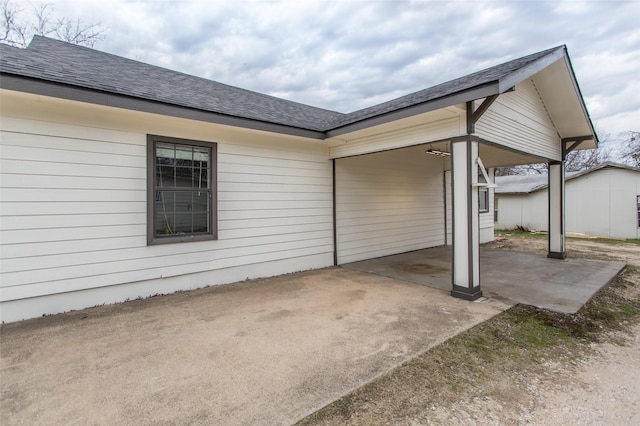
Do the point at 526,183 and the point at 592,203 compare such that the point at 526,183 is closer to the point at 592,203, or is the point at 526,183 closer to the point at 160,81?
the point at 592,203

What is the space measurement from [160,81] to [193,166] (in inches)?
69.9

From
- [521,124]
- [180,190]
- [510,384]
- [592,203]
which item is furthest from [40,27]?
[592,203]

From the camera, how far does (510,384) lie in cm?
231

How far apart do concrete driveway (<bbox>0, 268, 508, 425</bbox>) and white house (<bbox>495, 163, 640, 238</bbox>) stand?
12524mm

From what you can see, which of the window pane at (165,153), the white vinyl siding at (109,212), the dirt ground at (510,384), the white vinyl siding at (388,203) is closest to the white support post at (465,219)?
the dirt ground at (510,384)

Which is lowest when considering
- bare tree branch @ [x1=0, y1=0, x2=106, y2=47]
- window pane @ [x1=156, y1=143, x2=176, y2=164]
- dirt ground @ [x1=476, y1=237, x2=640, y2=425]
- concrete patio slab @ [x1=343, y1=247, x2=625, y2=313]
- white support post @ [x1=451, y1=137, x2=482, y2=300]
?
dirt ground @ [x1=476, y1=237, x2=640, y2=425]

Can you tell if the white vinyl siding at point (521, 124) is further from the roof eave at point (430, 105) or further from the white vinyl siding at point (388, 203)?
the white vinyl siding at point (388, 203)

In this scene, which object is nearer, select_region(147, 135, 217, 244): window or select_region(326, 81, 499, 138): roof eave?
select_region(326, 81, 499, 138): roof eave

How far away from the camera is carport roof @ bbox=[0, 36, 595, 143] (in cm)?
344

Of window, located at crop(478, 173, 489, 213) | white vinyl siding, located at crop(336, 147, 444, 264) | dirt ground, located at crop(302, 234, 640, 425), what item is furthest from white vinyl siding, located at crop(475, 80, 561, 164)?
window, located at crop(478, 173, 489, 213)

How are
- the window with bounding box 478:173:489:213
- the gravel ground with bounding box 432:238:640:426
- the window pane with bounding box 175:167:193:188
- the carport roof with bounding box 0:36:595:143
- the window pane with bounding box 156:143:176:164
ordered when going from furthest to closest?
the window with bounding box 478:173:489:213
the window pane with bounding box 175:167:193:188
the window pane with bounding box 156:143:176:164
the carport roof with bounding box 0:36:595:143
the gravel ground with bounding box 432:238:640:426

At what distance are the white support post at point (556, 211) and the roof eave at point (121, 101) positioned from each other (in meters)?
6.94

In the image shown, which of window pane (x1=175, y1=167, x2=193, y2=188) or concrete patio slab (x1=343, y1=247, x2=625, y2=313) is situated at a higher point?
window pane (x1=175, y1=167, x2=193, y2=188)

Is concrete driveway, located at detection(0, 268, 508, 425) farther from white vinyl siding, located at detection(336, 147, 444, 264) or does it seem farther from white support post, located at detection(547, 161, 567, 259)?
white support post, located at detection(547, 161, 567, 259)
